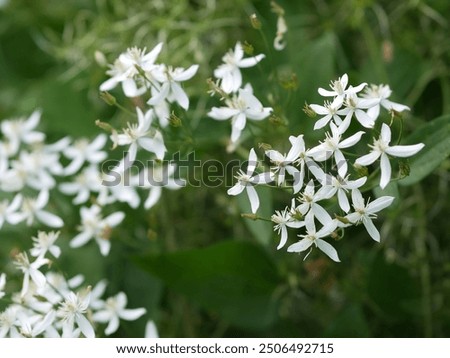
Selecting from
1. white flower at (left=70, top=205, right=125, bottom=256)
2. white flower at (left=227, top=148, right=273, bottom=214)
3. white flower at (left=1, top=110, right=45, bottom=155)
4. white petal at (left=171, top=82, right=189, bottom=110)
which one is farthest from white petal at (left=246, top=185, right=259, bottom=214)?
white flower at (left=1, top=110, right=45, bottom=155)

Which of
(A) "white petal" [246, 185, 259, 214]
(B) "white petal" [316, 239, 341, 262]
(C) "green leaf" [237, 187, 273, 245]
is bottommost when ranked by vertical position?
(C) "green leaf" [237, 187, 273, 245]

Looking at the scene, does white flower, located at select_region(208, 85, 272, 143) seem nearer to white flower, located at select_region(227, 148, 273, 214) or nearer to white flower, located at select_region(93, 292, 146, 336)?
white flower, located at select_region(227, 148, 273, 214)

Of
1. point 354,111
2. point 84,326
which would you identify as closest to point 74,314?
point 84,326

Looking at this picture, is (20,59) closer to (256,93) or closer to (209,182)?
(209,182)

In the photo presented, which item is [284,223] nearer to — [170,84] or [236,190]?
[236,190]

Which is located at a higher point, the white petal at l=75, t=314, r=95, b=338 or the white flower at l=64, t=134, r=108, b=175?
the white petal at l=75, t=314, r=95, b=338

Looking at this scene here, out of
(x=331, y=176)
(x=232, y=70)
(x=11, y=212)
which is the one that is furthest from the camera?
(x=11, y=212)
